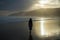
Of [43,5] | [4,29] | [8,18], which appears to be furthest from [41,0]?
[4,29]

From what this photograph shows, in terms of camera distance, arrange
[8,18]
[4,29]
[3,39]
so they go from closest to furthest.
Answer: [3,39] → [4,29] → [8,18]

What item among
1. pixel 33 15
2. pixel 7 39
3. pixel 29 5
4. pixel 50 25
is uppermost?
pixel 29 5

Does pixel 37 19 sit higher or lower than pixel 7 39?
higher

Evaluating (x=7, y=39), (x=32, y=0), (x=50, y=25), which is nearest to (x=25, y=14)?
(x=32, y=0)

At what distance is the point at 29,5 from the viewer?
2717mm

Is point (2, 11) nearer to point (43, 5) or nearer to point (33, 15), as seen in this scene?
point (33, 15)

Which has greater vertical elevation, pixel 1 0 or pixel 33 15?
pixel 1 0

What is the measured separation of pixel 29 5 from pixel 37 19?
0.36m

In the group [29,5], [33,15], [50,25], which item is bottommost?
[50,25]

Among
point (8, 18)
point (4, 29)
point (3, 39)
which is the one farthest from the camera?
point (8, 18)

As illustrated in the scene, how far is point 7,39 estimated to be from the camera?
183 centimetres

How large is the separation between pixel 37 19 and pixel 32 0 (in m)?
0.44

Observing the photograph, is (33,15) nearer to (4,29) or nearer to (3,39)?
(4,29)

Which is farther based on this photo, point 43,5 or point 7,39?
point 43,5
